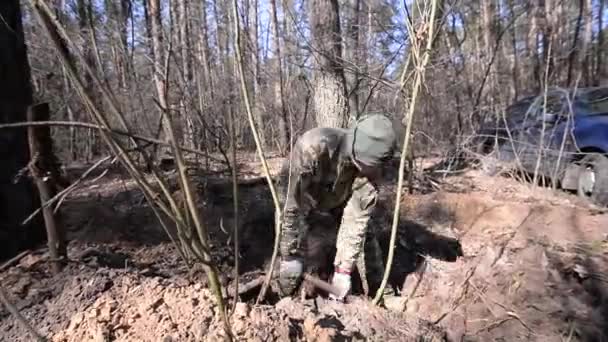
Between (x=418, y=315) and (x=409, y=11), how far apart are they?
186cm

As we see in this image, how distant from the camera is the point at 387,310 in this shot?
268 cm

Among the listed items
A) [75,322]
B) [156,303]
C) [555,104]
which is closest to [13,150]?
[75,322]

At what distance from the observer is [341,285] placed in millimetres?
2908

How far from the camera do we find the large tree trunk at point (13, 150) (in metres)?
2.83

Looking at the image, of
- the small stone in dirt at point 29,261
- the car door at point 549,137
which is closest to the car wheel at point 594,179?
the car door at point 549,137

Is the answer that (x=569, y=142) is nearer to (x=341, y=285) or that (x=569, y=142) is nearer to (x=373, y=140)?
(x=373, y=140)

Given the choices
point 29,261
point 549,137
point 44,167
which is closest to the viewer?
point 44,167

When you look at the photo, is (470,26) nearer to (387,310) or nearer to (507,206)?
(507,206)

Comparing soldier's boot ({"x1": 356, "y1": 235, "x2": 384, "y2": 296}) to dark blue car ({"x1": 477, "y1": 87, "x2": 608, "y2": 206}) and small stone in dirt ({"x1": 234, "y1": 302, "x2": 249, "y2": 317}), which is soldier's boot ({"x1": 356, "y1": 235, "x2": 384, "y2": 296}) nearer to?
small stone in dirt ({"x1": 234, "y1": 302, "x2": 249, "y2": 317})

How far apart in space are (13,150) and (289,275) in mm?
1972

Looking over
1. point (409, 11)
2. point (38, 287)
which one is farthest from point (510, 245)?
point (38, 287)

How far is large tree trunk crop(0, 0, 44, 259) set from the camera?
9.30 ft

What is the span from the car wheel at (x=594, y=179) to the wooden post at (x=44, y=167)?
596 centimetres

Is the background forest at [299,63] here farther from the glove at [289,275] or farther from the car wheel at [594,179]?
the car wheel at [594,179]
